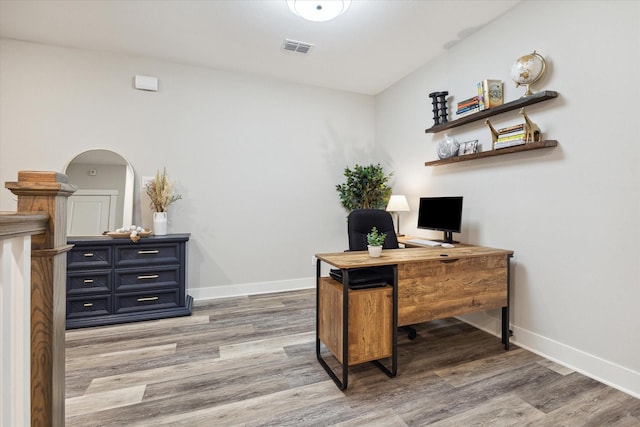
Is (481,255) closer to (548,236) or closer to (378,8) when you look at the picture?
(548,236)

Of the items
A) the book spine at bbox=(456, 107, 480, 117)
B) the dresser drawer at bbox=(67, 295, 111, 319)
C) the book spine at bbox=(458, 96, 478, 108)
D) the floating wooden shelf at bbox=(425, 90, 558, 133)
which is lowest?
the dresser drawer at bbox=(67, 295, 111, 319)

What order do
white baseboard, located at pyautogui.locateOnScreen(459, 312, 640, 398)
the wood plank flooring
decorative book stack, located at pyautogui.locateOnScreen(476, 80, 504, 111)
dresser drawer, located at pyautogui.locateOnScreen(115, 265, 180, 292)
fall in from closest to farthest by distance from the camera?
1. the wood plank flooring
2. white baseboard, located at pyautogui.locateOnScreen(459, 312, 640, 398)
3. decorative book stack, located at pyautogui.locateOnScreen(476, 80, 504, 111)
4. dresser drawer, located at pyautogui.locateOnScreen(115, 265, 180, 292)

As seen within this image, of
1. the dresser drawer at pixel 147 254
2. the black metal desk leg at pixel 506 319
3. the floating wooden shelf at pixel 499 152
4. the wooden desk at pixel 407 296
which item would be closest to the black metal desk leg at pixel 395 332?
the wooden desk at pixel 407 296

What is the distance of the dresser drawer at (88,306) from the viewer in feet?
9.30

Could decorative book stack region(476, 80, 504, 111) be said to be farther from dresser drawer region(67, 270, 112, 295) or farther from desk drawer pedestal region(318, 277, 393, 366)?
dresser drawer region(67, 270, 112, 295)

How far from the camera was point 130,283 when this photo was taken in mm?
2998

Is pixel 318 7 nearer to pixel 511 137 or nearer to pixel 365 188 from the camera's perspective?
pixel 511 137

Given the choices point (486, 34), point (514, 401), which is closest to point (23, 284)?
point (514, 401)

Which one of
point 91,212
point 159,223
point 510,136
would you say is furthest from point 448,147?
point 91,212

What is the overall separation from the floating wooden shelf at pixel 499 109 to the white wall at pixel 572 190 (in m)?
0.09

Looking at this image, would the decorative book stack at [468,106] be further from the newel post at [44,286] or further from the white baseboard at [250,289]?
the newel post at [44,286]

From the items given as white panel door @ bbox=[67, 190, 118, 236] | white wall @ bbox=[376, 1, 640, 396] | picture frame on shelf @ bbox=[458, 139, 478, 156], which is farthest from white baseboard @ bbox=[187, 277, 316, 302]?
picture frame on shelf @ bbox=[458, 139, 478, 156]

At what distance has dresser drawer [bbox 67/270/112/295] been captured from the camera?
2.84 metres

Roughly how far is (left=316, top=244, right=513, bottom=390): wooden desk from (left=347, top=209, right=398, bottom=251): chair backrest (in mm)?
364
